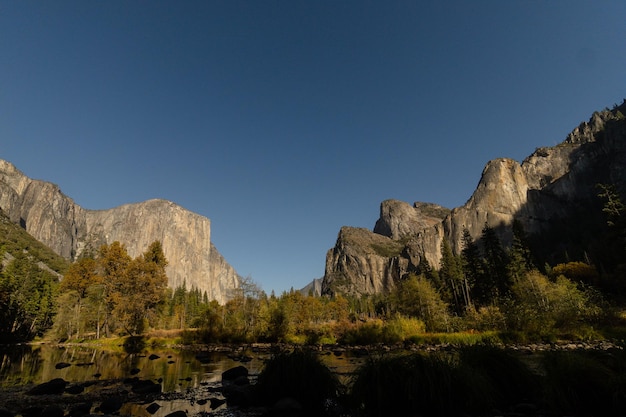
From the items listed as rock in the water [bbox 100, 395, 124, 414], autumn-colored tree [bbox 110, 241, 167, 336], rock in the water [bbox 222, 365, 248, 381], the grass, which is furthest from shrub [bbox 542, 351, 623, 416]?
autumn-colored tree [bbox 110, 241, 167, 336]

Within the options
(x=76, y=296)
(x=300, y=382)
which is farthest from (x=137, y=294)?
(x=300, y=382)

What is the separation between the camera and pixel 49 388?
13.2 meters

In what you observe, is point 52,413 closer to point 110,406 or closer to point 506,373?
point 110,406

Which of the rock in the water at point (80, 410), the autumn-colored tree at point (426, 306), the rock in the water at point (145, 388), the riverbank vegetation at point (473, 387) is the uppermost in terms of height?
the autumn-colored tree at point (426, 306)

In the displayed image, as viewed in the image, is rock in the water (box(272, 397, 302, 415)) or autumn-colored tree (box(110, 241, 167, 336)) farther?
autumn-colored tree (box(110, 241, 167, 336))

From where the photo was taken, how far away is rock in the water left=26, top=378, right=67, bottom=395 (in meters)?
12.7

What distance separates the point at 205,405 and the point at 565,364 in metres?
10.8

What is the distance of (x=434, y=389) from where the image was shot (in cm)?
772

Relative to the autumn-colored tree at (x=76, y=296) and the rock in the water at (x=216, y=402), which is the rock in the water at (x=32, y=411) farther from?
the autumn-colored tree at (x=76, y=296)

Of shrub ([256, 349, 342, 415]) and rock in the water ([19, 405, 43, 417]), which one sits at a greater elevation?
shrub ([256, 349, 342, 415])

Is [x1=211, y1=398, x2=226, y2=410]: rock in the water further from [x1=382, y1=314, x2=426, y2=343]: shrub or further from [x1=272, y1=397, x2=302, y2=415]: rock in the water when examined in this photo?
[x1=382, y1=314, x2=426, y2=343]: shrub

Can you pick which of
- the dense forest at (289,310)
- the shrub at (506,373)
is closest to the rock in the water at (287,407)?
the shrub at (506,373)

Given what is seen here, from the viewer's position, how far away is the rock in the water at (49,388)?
1273cm

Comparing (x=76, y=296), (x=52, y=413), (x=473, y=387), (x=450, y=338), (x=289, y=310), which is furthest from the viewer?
(x=289, y=310)
